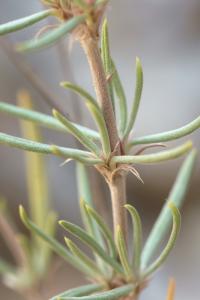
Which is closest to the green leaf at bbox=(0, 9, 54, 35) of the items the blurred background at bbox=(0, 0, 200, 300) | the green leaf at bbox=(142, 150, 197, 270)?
the green leaf at bbox=(142, 150, 197, 270)

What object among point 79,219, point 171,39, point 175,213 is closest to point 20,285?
point 175,213

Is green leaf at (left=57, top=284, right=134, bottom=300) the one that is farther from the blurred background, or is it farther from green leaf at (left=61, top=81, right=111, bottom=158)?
the blurred background

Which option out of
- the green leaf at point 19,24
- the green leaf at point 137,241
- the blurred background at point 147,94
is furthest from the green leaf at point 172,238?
the blurred background at point 147,94

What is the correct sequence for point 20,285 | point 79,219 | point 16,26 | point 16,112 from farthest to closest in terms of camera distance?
point 79,219
point 20,285
point 16,112
point 16,26

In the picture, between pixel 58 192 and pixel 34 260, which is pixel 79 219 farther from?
pixel 34 260

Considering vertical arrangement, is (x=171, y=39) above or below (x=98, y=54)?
above
